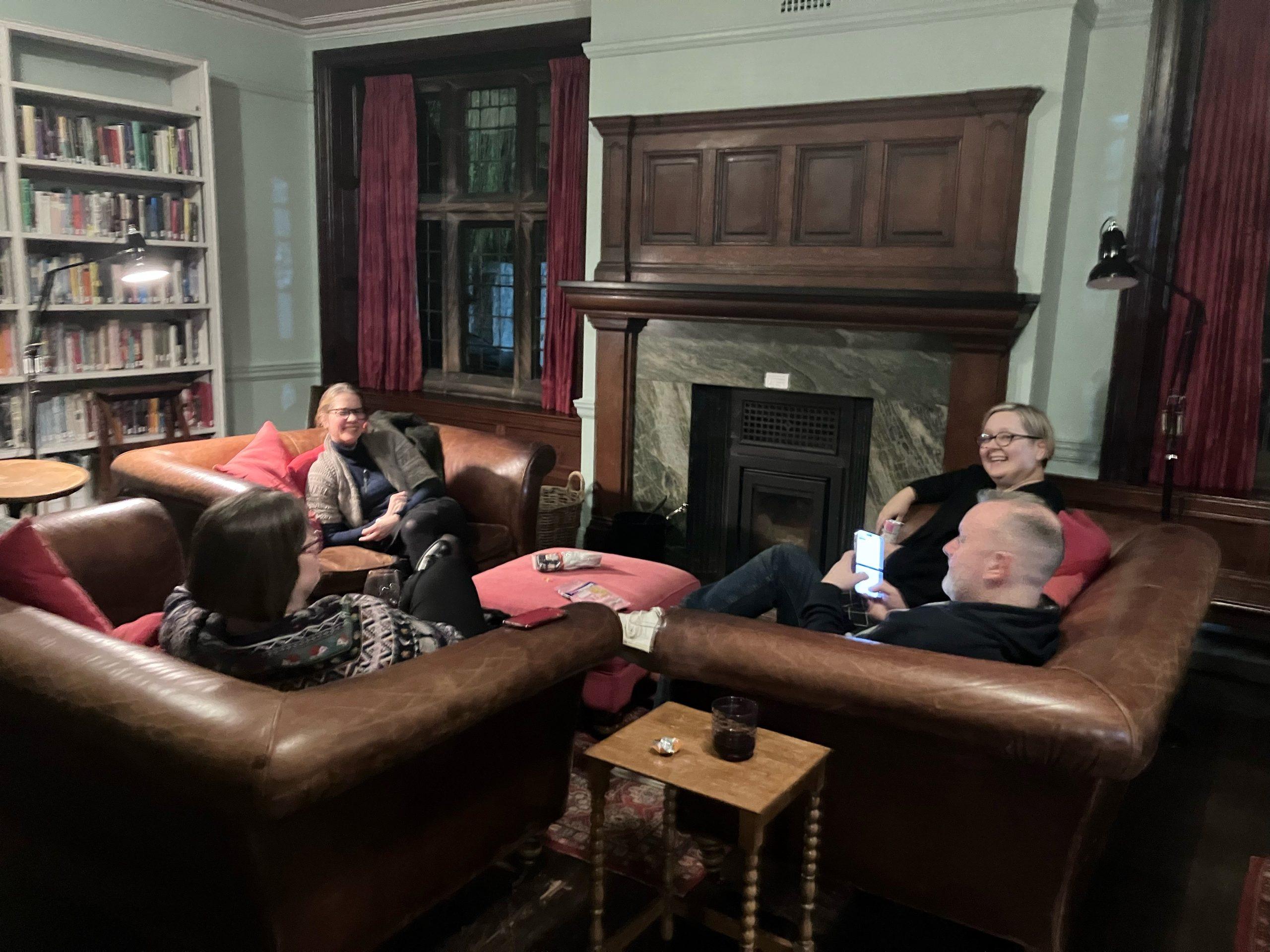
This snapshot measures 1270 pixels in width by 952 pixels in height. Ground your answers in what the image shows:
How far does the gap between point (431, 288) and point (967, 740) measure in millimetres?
4816

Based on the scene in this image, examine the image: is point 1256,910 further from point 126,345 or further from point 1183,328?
point 126,345

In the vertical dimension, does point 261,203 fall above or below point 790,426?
above

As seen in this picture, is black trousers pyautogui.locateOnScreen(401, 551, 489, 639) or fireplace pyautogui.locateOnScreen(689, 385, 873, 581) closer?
black trousers pyautogui.locateOnScreen(401, 551, 489, 639)

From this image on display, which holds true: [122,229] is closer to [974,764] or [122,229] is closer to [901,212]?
[901,212]

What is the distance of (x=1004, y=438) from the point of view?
2852mm

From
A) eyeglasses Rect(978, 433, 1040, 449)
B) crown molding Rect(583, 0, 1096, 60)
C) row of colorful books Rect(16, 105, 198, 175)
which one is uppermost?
crown molding Rect(583, 0, 1096, 60)

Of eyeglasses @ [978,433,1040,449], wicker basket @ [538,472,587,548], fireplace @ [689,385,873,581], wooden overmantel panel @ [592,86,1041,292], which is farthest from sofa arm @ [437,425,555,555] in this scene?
eyeglasses @ [978,433,1040,449]

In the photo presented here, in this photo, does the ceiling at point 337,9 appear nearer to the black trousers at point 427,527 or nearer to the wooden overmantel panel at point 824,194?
Result: the wooden overmantel panel at point 824,194

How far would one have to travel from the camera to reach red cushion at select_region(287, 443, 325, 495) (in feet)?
12.3

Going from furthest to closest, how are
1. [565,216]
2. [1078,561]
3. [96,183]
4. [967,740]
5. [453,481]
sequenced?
[565,216] < [96,183] < [453,481] < [1078,561] < [967,740]

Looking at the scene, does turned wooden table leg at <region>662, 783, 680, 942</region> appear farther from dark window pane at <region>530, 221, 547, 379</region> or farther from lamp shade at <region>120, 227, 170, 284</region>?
dark window pane at <region>530, 221, 547, 379</region>

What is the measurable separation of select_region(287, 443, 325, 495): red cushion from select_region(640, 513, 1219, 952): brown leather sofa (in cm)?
228

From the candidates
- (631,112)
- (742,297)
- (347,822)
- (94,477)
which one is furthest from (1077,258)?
(94,477)

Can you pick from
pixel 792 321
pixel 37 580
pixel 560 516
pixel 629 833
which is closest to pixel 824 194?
pixel 792 321
